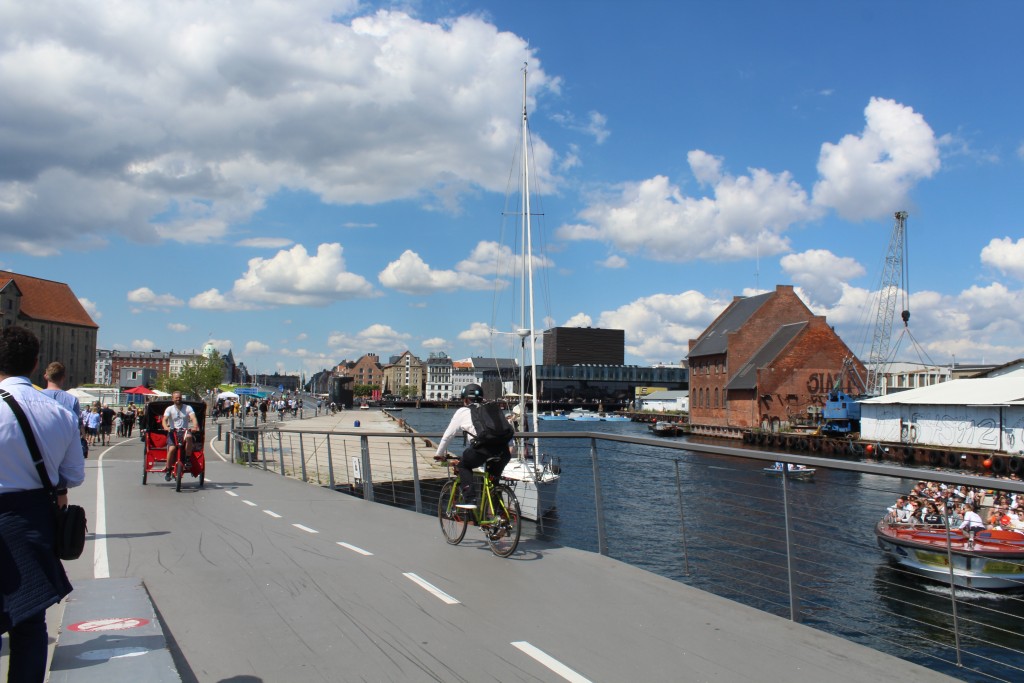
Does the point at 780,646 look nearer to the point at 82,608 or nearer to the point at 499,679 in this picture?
the point at 499,679

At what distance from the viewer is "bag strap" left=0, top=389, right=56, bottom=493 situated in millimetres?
3639

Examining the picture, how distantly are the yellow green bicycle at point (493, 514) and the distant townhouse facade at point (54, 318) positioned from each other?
4225 inches

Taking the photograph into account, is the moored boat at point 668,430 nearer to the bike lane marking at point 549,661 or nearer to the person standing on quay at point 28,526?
the bike lane marking at point 549,661

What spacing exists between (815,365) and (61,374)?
2912 inches

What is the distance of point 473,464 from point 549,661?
369 cm

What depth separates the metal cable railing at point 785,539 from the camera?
6.34 meters

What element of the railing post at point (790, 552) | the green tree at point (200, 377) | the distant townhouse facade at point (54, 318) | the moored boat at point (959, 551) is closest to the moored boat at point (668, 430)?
the green tree at point (200, 377)

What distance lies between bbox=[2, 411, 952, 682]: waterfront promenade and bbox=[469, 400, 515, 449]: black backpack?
1.22 meters

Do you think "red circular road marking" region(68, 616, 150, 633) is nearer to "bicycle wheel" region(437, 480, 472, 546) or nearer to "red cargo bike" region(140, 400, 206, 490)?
"bicycle wheel" region(437, 480, 472, 546)

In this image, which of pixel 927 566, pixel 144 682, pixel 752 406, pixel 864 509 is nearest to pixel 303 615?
pixel 144 682

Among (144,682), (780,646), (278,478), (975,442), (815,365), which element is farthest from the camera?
(815,365)

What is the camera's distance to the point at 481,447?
8.38 meters

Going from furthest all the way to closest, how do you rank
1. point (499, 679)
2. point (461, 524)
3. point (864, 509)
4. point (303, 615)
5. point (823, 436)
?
point (823, 436) < point (461, 524) < point (864, 509) < point (303, 615) < point (499, 679)

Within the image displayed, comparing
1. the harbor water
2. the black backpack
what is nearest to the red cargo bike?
the harbor water
